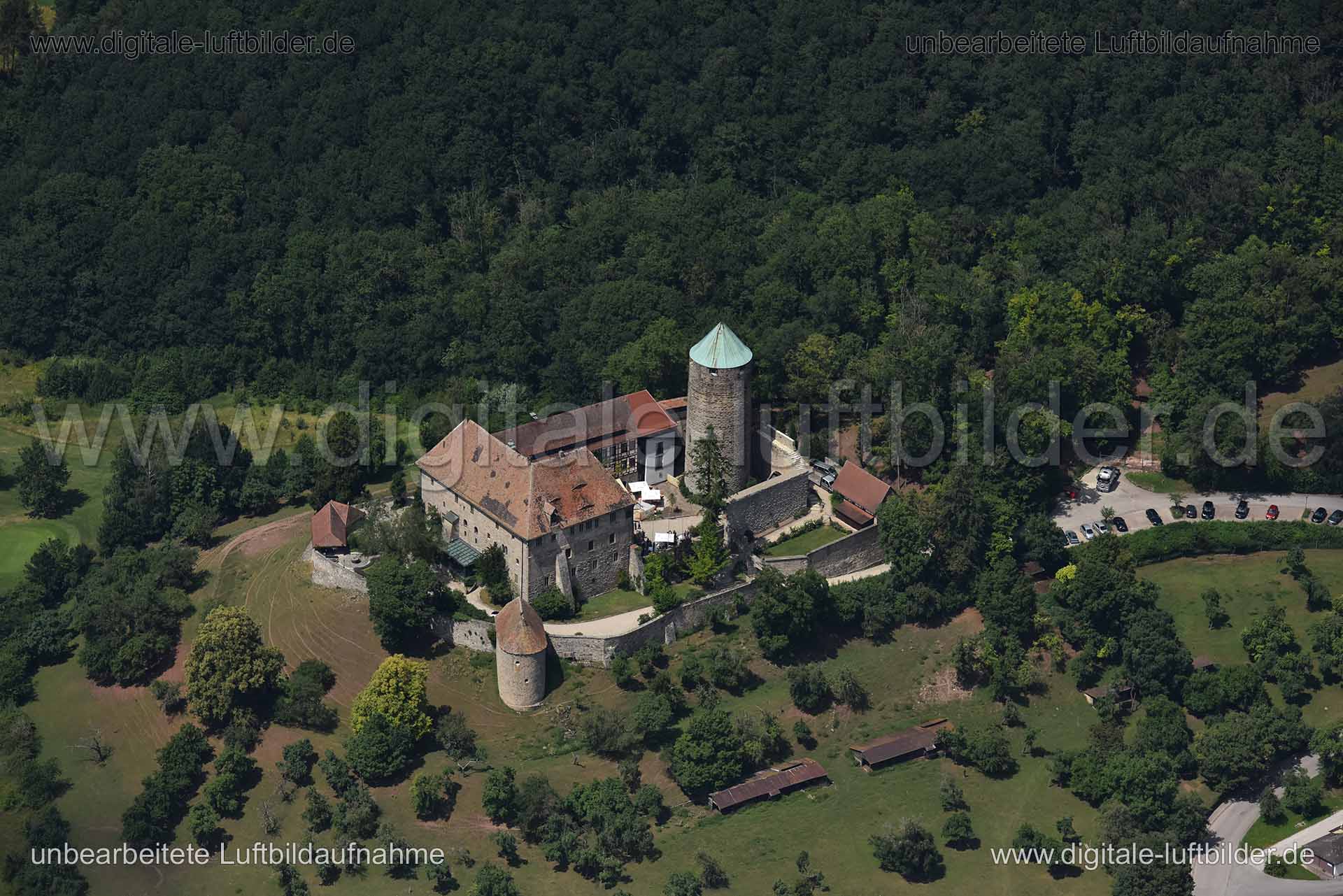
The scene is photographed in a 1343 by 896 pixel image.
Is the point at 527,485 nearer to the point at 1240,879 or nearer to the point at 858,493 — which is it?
the point at 858,493

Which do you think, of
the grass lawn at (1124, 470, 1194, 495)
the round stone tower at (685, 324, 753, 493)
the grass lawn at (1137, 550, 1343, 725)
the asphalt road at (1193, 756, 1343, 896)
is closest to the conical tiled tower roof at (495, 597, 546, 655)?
the round stone tower at (685, 324, 753, 493)

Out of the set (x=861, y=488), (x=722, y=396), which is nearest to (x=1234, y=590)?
(x=861, y=488)

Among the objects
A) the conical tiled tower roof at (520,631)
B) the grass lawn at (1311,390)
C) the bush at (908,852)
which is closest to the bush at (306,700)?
the conical tiled tower roof at (520,631)

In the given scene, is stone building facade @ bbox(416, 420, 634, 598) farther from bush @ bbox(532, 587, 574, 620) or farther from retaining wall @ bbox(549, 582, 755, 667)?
retaining wall @ bbox(549, 582, 755, 667)

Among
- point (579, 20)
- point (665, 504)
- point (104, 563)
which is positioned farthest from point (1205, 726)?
point (579, 20)

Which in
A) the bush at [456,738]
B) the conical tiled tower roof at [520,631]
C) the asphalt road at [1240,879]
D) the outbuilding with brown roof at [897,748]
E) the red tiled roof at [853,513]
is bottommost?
the asphalt road at [1240,879]

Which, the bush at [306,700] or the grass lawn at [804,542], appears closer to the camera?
the bush at [306,700]

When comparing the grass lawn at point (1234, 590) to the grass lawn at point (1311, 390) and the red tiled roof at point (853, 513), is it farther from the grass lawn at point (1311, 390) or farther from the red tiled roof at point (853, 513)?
the red tiled roof at point (853, 513)
